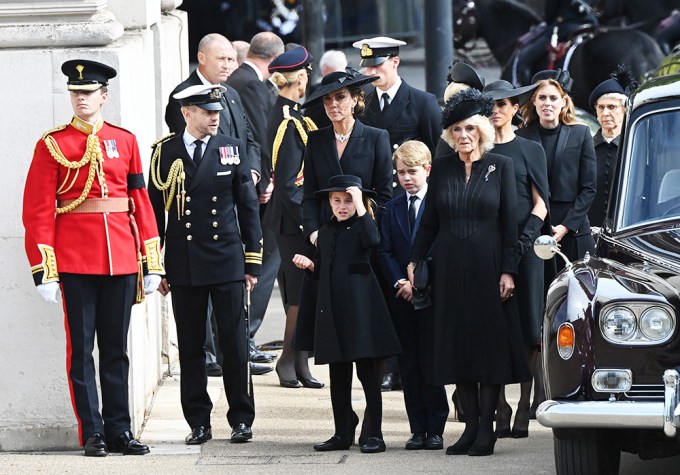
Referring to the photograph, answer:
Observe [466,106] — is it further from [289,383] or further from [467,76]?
[289,383]

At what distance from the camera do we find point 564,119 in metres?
9.94

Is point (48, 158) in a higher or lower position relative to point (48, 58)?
lower

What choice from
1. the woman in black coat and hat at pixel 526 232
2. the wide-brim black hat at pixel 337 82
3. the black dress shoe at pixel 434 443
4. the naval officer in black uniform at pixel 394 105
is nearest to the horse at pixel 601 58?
the naval officer in black uniform at pixel 394 105

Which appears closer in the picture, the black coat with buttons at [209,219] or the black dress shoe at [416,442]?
the black dress shoe at [416,442]

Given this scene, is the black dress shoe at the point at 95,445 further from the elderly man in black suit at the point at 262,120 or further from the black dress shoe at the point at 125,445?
the elderly man in black suit at the point at 262,120

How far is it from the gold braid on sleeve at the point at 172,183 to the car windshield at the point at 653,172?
2.35 metres

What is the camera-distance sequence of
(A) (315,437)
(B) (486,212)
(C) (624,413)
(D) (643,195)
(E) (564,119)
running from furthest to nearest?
(E) (564,119) → (A) (315,437) → (B) (486,212) → (D) (643,195) → (C) (624,413)

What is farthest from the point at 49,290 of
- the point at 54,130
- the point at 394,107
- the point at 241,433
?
the point at 394,107

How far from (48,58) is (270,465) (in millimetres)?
2361

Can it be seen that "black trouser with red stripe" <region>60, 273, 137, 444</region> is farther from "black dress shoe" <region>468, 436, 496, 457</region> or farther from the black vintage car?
the black vintage car

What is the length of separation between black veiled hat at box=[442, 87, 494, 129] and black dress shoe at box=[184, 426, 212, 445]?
2.07 m

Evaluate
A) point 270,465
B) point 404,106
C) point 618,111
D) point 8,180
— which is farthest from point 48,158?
point 618,111

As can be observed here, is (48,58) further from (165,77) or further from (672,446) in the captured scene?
(672,446)

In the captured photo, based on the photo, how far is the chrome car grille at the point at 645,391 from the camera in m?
6.89
